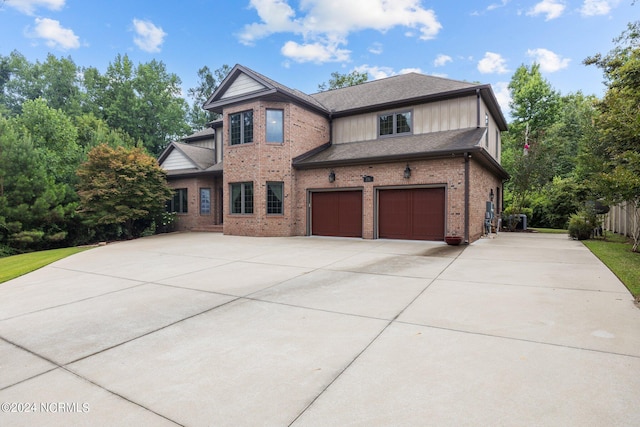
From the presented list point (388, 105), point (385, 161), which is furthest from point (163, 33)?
point (385, 161)

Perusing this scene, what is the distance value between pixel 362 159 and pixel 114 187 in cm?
1287

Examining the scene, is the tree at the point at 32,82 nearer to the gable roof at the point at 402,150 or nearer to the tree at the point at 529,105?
the gable roof at the point at 402,150

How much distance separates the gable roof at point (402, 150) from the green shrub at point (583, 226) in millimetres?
3987

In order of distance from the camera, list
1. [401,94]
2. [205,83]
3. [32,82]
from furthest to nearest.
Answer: [205,83], [32,82], [401,94]

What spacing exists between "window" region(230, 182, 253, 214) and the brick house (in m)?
0.05

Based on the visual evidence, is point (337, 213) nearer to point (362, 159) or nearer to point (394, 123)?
point (362, 159)

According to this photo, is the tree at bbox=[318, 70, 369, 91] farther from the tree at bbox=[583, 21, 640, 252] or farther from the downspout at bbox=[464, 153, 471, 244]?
the downspout at bbox=[464, 153, 471, 244]

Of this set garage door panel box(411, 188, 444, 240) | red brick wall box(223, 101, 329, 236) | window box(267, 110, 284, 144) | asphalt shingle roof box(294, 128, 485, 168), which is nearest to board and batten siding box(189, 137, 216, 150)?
red brick wall box(223, 101, 329, 236)

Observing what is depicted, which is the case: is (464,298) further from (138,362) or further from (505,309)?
(138,362)

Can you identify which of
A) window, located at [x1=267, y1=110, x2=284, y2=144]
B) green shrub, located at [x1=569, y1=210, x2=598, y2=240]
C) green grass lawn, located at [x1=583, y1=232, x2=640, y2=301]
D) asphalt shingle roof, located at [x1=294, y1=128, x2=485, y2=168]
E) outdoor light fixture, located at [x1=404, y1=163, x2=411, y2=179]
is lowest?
green grass lawn, located at [x1=583, y1=232, x2=640, y2=301]

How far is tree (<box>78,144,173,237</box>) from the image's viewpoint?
15841 mm

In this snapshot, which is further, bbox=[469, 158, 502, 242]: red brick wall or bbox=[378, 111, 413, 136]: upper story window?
bbox=[378, 111, 413, 136]: upper story window

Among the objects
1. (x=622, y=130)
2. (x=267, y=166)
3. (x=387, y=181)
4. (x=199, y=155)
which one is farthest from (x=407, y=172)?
(x=199, y=155)

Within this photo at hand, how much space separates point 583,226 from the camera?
12734 millimetres
